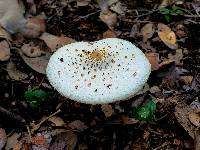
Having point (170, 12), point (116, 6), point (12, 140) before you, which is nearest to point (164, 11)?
point (170, 12)

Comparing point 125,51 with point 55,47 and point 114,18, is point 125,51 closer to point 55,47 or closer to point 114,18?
point 55,47

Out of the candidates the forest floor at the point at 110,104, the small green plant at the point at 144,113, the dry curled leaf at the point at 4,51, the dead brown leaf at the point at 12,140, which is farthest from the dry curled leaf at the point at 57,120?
the dry curled leaf at the point at 4,51

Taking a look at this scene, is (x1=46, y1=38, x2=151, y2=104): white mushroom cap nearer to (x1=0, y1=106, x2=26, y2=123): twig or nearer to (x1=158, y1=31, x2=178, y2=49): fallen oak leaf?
(x1=0, y1=106, x2=26, y2=123): twig

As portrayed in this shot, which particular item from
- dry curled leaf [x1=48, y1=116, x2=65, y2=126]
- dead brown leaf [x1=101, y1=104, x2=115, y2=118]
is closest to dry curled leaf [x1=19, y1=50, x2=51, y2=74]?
dry curled leaf [x1=48, y1=116, x2=65, y2=126]

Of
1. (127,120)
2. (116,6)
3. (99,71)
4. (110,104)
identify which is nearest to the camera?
(99,71)

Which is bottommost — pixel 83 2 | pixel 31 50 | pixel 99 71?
pixel 83 2

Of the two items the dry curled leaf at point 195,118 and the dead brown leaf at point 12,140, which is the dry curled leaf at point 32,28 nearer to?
the dead brown leaf at point 12,140

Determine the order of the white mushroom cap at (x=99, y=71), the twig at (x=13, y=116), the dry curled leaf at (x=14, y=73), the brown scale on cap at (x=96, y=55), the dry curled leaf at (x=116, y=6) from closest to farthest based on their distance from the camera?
the white mushroom cap at (x=99, y=71) → the brown scale on cap at (x=96, y=55) → the twig at (x=13, y=116) → the dry curled leaf at (x=14, y=73) → the dry curled leaf at (x=116, y=6)

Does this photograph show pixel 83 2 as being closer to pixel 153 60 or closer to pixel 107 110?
pixel 153 60
